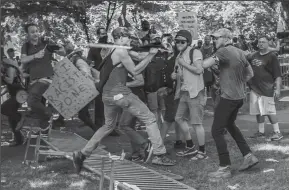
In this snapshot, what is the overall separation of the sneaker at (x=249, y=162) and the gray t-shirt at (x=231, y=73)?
721mm

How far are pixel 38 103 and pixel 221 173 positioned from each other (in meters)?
3.11

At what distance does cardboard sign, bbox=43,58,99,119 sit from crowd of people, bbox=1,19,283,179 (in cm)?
14

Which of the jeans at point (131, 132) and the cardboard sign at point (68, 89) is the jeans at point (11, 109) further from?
the jeans at point (131, 132)

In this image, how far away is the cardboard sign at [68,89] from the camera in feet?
25.5

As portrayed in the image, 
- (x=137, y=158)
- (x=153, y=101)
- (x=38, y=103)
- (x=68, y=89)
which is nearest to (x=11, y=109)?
(x=38, y=103)

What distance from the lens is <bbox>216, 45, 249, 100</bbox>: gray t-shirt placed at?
19.4ft

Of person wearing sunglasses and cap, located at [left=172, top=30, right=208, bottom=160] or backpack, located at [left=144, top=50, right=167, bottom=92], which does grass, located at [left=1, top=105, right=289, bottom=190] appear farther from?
backpack, located at [left=144, top=50, right=167, bottom=92]

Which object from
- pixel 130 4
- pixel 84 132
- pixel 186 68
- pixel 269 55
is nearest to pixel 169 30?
pixel 130 4

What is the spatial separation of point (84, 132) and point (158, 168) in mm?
3756

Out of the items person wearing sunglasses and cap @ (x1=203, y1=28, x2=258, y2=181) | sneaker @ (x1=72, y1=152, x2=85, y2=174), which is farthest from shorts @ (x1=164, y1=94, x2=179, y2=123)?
sneaker @ (x1=72, y1=152, x2=85, y2=174)

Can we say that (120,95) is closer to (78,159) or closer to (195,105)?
(78,159)

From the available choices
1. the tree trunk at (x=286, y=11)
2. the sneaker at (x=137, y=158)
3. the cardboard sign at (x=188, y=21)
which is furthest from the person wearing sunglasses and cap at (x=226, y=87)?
the tree trunk at (x=286, y=11)

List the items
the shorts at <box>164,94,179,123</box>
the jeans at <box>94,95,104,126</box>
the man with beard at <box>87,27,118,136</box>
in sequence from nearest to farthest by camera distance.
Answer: the shorts at <box>164,94,179,123</box>
the man with beard at <box>87,27,118,136</box>
the jeans at <box>94,95,104,126</box>

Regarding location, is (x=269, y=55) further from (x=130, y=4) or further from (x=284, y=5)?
(x=284, y=5)
